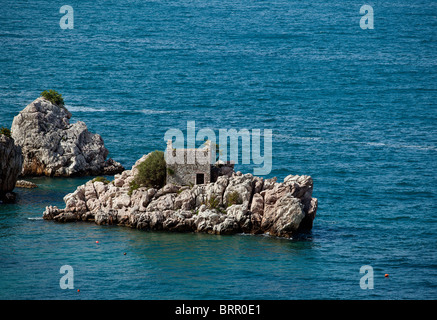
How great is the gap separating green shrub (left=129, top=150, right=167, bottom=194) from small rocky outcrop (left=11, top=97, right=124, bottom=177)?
1089 inches

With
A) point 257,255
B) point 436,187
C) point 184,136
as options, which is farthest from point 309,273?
point 184,136

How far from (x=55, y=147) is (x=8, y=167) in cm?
1573

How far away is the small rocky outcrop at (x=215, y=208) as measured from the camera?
→ 325 ft

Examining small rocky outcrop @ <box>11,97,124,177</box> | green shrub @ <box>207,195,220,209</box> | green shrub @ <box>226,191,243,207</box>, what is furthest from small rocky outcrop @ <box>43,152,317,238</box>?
small rocky outcrop @ <box>11,97,124,177</box>

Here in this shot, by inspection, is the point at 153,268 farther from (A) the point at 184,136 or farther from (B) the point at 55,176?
(A) the point at 184,136

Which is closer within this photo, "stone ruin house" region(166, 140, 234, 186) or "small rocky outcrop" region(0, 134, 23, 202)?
"stone ruin house" region(166, 140, 234, 186)

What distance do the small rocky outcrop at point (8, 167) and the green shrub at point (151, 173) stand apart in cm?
2191

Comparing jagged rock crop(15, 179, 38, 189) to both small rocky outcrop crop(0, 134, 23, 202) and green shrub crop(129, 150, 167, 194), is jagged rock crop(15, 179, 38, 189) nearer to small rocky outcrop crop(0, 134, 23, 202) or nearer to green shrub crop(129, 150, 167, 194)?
small rocky outcrop crop(0, 134, 23, 202)

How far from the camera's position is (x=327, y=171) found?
465 ft

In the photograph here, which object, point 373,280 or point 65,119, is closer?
point 373,280

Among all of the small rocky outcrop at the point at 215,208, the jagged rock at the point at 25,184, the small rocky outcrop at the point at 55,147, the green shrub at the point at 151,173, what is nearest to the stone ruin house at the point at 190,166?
the green shrub at the point at 151,173

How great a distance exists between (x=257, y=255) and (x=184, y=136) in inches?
2809

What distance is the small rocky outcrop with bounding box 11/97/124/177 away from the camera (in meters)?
130

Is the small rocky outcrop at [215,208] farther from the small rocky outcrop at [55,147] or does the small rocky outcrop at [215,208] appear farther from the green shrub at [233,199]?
the small rocky outcrop at [55,147]
